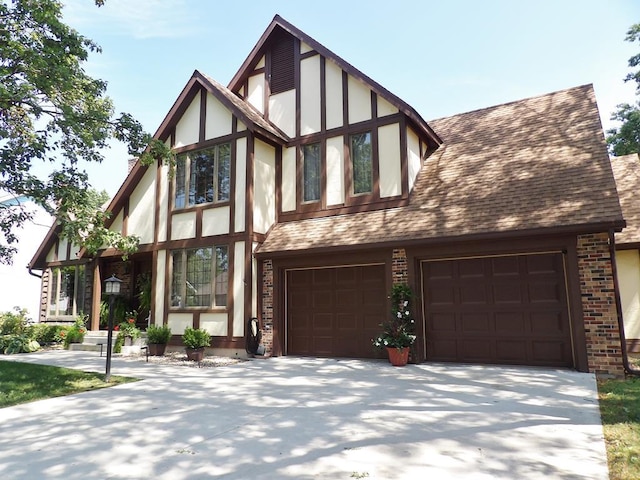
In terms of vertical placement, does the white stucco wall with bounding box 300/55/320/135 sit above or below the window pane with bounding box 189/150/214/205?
above

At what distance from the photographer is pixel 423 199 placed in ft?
35.0

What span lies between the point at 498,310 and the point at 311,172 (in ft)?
19.9

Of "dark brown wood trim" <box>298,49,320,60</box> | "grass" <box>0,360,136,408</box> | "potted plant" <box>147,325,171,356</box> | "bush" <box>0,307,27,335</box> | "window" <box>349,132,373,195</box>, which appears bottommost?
"grass" <box>0,360,136,408</box>

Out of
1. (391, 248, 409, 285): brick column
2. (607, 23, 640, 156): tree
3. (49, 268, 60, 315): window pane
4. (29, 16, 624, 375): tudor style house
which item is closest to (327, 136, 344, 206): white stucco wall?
(29, 16, 624, 375): tudor style house

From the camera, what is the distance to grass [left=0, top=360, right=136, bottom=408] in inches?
275

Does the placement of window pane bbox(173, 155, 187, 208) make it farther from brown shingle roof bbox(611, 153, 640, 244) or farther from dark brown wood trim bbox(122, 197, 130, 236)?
brown shingle roof bbox(611, 153, 640, 244)

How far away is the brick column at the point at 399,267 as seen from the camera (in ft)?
32.0

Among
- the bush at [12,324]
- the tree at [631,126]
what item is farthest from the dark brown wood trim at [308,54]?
the tree at [631,126]

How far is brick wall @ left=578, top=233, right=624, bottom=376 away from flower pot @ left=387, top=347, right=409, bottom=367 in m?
3.37

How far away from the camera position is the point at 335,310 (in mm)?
10922

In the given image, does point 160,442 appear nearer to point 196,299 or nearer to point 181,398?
point 181,398

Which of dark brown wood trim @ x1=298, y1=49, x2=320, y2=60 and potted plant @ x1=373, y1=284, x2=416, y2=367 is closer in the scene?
potted plant @ x1=373, y1=284, x2=416, y2=367

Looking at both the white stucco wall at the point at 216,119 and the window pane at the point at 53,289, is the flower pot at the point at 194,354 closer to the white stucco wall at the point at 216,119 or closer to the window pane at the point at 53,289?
the white stucco wall at the point at 216,119

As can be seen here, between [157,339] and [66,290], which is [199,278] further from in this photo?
[66,290]
